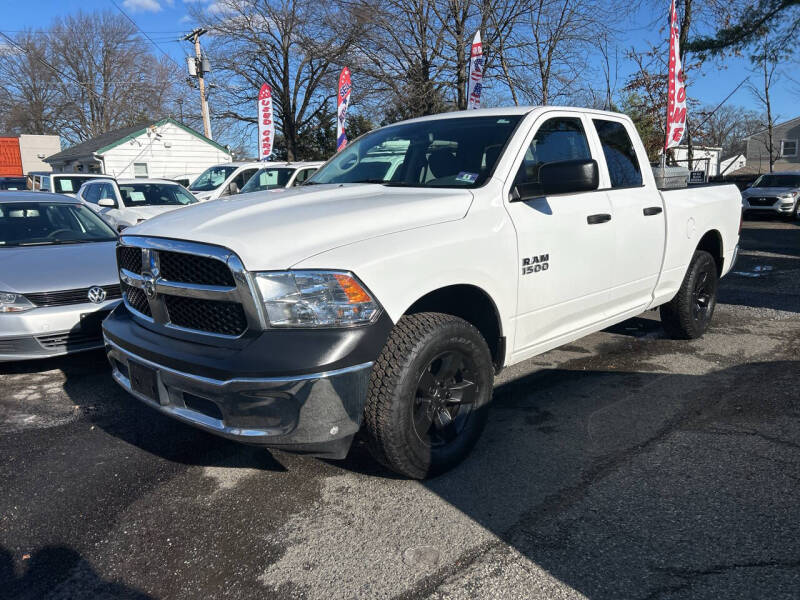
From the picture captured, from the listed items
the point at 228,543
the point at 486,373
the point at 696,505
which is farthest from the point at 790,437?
the point at 228,543

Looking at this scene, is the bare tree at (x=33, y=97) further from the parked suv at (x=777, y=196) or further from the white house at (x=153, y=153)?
the parked suv at (x=777, y=196)

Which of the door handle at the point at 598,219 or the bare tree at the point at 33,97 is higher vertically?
the bare tree at the point at 33,97

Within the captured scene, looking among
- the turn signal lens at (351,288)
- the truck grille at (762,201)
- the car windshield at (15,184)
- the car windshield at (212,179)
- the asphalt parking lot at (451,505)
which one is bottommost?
the asphalt parking lot at (451,505)

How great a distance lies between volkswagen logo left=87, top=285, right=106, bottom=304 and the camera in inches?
202

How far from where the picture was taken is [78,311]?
5.00 m

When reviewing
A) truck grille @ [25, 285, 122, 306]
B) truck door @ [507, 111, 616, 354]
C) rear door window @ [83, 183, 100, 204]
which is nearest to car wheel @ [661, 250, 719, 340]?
truck door @ [507, 111, 616, 354]

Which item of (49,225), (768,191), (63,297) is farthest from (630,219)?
(768,191)

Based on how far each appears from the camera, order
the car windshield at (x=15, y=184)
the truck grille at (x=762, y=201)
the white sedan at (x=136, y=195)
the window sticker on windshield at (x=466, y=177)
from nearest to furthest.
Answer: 1. the window sticker on windshield at (x=466, y=177)
2. the white sedan at (x=136, y=195)
3. the truck grille at (x=762, y=201)
4. the car windshield at (x=15, y=184)

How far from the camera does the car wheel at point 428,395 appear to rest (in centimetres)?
280

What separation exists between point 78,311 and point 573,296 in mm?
3886

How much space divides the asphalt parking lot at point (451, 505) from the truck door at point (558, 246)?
0.65 m

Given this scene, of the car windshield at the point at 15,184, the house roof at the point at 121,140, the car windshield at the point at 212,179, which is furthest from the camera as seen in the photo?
the house roof at the point at 121,140

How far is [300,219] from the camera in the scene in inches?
116

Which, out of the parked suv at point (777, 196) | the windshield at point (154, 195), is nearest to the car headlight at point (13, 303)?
the windshield at point (154, 195)
